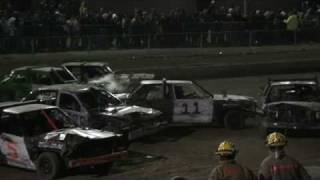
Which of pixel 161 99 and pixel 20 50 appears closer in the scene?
pixel 161 99

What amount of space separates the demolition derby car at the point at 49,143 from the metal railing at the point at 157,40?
15610 mm

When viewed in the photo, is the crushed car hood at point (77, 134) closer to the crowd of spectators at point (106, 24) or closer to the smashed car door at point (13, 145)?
the smashed car door at point (13, 145)

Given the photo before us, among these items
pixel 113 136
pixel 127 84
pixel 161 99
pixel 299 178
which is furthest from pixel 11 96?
pixel 299 178

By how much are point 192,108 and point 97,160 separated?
5755mm

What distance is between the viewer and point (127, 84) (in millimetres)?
22422

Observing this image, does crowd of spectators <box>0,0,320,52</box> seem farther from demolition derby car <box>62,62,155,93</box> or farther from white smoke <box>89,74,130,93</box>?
white smoke <box>89,74,130,93</box>

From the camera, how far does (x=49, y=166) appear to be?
571 inches

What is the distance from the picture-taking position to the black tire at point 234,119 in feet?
66.4

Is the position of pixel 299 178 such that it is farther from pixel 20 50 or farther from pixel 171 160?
pixel 20 50

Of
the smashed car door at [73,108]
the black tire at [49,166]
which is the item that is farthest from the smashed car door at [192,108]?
the black tire at [49,166]

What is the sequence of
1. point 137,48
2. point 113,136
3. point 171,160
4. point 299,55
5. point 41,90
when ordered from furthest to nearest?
point 299,55, point 137,48, point 41,90, point 171,160, point 113,136

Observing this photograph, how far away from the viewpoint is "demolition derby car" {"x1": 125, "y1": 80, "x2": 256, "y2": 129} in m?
19.9

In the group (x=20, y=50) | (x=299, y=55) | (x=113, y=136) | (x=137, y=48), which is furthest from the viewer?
(x=299, y=55)

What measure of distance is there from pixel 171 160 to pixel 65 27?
16.8 metres
